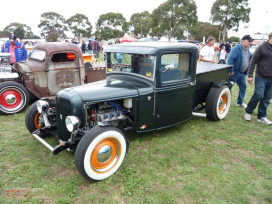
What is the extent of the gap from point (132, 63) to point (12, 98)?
318 cm

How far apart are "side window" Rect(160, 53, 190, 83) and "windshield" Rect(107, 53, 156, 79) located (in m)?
0.21

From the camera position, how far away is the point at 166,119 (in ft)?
11.9

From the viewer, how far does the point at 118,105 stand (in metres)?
3.31

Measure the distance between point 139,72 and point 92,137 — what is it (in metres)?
1.40

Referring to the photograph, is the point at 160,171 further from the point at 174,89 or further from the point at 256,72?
the point at 256,72

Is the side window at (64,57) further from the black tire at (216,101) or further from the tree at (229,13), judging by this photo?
the tree at (229,13)

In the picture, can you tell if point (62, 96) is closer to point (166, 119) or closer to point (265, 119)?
point (166, 119)

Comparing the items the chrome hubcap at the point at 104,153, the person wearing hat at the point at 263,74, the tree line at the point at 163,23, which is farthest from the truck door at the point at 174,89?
the tree line at the point at 163,23

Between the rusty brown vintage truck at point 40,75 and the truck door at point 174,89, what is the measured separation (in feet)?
10.1

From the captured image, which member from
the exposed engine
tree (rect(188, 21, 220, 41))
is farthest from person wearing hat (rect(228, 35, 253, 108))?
tree (rect(188, 21, 220, 41))

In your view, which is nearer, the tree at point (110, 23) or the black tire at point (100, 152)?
the black tire at point (100, 152)

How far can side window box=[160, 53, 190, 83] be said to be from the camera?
11.1ft

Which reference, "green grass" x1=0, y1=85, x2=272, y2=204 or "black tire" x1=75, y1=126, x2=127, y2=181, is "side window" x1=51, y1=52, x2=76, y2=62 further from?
"black tire" x1=75, y1=126, x2=127, y2=181

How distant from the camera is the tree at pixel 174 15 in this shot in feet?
130
